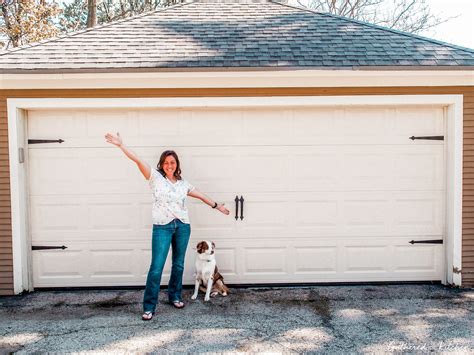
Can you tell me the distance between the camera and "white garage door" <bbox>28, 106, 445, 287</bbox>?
567 centimetres

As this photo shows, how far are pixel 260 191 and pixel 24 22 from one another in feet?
36.3

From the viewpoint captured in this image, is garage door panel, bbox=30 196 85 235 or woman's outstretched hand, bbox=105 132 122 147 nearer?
woman's outstretched hand, bbox=105 132 122 147

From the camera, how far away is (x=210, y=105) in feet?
18.3

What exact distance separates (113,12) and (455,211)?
1743 cm

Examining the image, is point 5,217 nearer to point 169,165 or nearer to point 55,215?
point 55,215

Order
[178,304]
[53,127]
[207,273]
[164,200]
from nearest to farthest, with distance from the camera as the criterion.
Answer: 1. [164,200]
2. [178,304]
3. [207,273]
4. [53,127]

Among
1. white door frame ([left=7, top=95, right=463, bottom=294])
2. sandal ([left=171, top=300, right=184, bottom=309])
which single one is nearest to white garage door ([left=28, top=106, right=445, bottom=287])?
white door frame ([left=7, top=95, right=463, bottom=294])

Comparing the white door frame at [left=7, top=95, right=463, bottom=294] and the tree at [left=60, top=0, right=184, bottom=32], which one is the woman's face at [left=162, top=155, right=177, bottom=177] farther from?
the tree at [left=60, top=0, right=184, bottom=32]

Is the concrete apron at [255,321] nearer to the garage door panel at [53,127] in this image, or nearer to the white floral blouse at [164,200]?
the white floral blouse at [164,200]

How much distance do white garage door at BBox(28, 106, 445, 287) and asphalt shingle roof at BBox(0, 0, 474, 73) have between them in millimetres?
613

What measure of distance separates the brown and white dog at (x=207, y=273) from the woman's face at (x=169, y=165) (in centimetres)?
89

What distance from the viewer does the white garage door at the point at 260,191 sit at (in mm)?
5668

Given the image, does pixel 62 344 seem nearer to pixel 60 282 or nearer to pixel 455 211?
pixel 60 282

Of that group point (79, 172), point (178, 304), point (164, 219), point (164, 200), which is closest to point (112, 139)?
point (164, 200)
